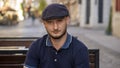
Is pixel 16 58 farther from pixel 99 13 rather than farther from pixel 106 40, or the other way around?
pixel 99 13

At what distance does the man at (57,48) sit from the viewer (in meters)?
2.89

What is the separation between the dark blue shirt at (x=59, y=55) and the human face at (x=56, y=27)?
101 mm

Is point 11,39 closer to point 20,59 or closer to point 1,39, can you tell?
point 1,39

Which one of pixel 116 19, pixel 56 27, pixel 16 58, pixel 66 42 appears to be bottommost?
pixel 116 19

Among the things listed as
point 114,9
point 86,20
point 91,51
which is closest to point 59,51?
point 91,51

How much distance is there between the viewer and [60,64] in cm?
295

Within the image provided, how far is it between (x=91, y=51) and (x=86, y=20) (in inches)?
1301

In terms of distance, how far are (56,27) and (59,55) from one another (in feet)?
0.64

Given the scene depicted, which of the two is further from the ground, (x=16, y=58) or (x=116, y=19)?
(x=16, y=58)

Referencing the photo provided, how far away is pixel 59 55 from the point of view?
2957 millimetres

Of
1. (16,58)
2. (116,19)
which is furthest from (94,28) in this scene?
(16,58)

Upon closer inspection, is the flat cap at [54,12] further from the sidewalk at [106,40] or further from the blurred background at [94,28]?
the sidewalk at [106,40]

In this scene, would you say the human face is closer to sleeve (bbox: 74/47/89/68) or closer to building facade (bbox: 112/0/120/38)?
sleeve (bbox: 74/47/89/68)

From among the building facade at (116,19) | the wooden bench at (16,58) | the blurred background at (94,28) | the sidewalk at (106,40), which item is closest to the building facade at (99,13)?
the blurred background at (94,28)
